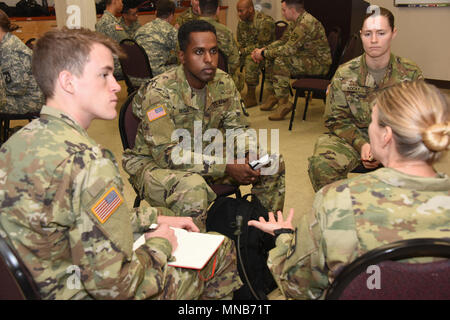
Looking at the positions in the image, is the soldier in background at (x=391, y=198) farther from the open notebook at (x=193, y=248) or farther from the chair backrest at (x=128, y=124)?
the chair backrest at (x=128, y=124)

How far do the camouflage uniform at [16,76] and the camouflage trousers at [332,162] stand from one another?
2.33 metres

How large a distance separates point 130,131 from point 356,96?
4.50 ft

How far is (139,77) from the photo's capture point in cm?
396

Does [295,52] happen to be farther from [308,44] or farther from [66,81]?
[66,81]

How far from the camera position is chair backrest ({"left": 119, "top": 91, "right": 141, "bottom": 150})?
217 cm

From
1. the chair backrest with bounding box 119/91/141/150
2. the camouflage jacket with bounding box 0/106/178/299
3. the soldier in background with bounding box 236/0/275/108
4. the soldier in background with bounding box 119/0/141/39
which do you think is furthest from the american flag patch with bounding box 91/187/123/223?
the soldier in background with bounding box 119/0/141/39

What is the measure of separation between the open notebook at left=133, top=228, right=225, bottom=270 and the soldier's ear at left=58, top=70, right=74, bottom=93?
1.72ft

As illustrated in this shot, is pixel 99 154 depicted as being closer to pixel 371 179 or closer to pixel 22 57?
pixel 371 179

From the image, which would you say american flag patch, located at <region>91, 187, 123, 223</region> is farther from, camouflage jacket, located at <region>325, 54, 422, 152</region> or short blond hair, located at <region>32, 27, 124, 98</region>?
camouflage jacket, located at <region>325, 54, 422, 152</region>

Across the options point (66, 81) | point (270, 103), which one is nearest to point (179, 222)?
point (66, 81)
